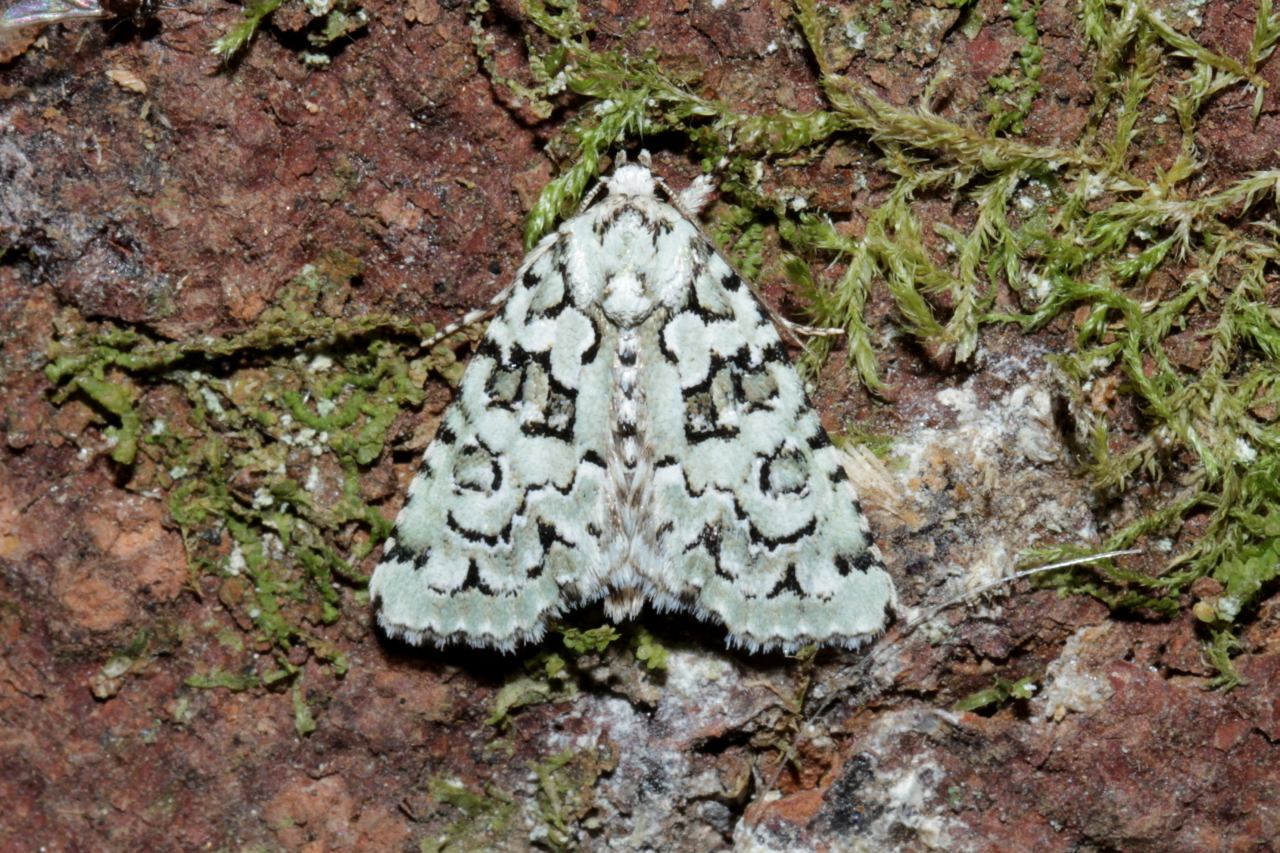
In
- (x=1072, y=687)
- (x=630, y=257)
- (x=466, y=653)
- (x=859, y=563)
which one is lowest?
(x=466, y=653)

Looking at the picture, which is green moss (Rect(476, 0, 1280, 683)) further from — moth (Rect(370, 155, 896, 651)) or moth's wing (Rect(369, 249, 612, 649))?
moth's wing (Rect(369, 249, 612, 649))

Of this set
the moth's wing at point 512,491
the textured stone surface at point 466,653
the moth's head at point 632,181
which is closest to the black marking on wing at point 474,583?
the moth's wing at point 512,491

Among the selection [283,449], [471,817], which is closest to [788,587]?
[471,817]

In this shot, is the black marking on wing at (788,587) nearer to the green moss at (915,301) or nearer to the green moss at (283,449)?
the green moss at (915,301)

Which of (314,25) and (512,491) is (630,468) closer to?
(512,491)

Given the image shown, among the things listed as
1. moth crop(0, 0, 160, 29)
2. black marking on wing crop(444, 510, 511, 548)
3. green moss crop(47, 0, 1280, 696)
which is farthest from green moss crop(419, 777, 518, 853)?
moth crop(0, 0, 160, 29)

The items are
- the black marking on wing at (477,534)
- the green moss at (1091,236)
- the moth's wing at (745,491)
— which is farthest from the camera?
the black marking on wing at (477,534)

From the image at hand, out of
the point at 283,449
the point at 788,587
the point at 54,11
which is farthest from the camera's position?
the point at 283,449
